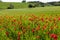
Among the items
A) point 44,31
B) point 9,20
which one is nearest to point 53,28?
point 44,31

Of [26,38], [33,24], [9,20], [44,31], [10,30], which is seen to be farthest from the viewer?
[9,20]

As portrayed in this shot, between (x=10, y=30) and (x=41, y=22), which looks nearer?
(x=10, y=30)

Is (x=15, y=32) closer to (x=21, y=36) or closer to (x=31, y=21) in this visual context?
(x=21, y=36)

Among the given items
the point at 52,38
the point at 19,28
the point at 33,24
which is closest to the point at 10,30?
the point at 19,28

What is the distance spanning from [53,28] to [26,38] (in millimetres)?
1265

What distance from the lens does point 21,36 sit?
722 cm

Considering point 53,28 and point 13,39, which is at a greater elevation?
point 53,28

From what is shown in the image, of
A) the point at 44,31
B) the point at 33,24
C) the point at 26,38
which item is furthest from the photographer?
the point at 33,24

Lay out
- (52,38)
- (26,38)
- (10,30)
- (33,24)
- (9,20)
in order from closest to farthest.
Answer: (52,38)
(26,38)
(10,30)
(33,24)
(9,20)

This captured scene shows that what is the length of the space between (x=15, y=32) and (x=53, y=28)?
1.42m

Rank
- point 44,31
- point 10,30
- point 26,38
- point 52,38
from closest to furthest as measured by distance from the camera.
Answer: point 52,38 → point 26,38 → point 44,31 → point 10,30

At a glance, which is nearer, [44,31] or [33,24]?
[44,31]

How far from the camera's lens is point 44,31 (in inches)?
305

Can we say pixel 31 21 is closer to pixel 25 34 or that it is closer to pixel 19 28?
pixel 19 28
